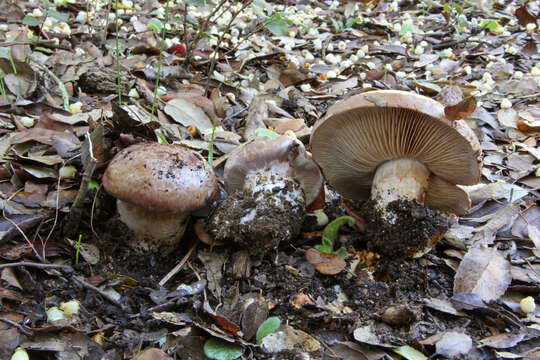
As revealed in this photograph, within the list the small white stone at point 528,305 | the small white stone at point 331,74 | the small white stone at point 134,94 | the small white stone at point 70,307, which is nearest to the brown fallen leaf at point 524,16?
the small white stone at point 331,74

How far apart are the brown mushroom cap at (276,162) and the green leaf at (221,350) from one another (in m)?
1.12

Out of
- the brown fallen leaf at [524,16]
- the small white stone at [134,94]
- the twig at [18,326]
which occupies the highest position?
the brown fallen leaf at [524,16]

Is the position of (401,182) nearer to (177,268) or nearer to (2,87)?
(177,268)

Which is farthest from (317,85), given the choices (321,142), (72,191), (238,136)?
(72,191)

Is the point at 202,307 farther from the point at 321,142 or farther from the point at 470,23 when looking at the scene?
the point at 470,23

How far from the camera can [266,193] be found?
275cm

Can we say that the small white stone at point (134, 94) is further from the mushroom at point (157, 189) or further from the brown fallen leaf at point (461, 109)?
the brown fallen leaf at point (461, 109)

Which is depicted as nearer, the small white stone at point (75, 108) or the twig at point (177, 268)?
the twig at point (177, 268)

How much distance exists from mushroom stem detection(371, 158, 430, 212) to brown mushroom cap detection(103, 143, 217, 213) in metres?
1.08

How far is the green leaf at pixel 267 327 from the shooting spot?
2107 millimetres

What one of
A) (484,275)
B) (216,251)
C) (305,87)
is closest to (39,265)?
(216,251)

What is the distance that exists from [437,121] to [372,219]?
0.74 meters

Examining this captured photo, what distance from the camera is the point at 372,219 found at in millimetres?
2777

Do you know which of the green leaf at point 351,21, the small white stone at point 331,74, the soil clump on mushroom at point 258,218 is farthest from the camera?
the green leaf at point 351,21
